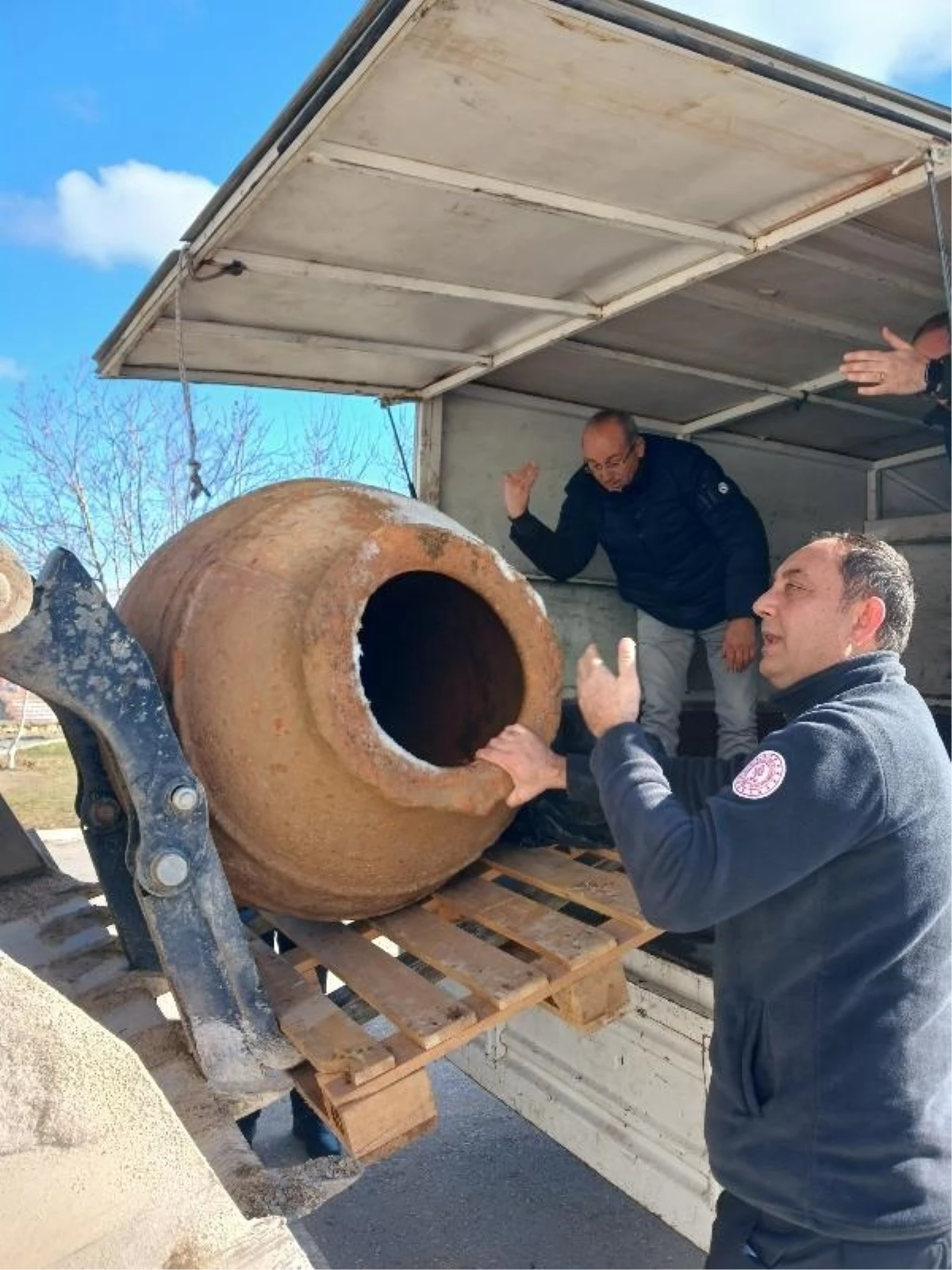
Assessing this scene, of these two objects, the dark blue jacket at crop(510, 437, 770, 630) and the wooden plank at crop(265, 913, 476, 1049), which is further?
the dark blue jacket at crop(510, 437, 770, 630)

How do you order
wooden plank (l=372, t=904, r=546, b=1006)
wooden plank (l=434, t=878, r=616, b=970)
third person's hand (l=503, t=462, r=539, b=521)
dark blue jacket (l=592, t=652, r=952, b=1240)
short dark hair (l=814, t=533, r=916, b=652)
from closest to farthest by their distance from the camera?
1. dark blue jacket (l=592, t=652, r=952, b=1240)
2. short dark hair (l=814, t=533, r=916, b=652)
3. wooden plank (l=372, t=904, r=546, b=1006)
4. wooden plank (l=434, t=878, r=616, b=970)
5. third person's hand (l=503, t=462, r=539, b=521)

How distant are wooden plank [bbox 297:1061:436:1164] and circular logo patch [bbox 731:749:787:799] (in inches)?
38.1

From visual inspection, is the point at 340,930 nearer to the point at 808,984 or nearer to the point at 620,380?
the point at 808,984

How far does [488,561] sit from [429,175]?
1113 mm

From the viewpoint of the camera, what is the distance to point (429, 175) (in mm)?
2717

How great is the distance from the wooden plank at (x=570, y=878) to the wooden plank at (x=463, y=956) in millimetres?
302

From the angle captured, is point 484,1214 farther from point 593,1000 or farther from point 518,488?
point 518,488

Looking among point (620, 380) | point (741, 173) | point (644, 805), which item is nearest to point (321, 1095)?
point (644, 805)

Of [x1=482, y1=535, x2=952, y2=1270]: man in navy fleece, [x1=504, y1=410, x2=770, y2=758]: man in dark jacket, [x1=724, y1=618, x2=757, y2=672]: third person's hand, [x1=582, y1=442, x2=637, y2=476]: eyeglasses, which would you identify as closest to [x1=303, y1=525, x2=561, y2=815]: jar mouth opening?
[x1=482, y1=535, x2=952, y2=1270]: man in navy fleece

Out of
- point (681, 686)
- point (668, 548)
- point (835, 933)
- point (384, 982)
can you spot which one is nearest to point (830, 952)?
point (835, 933)

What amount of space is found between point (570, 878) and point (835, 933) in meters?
1.12

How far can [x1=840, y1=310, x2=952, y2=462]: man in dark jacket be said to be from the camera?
322cm

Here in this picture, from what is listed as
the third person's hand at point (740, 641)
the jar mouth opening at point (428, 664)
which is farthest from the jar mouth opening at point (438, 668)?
the third person's hand at point (740, 641)

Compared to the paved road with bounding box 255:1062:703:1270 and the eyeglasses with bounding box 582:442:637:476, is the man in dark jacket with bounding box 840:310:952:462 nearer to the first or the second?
the eyeglasses with bounding box 582:442:637:476
